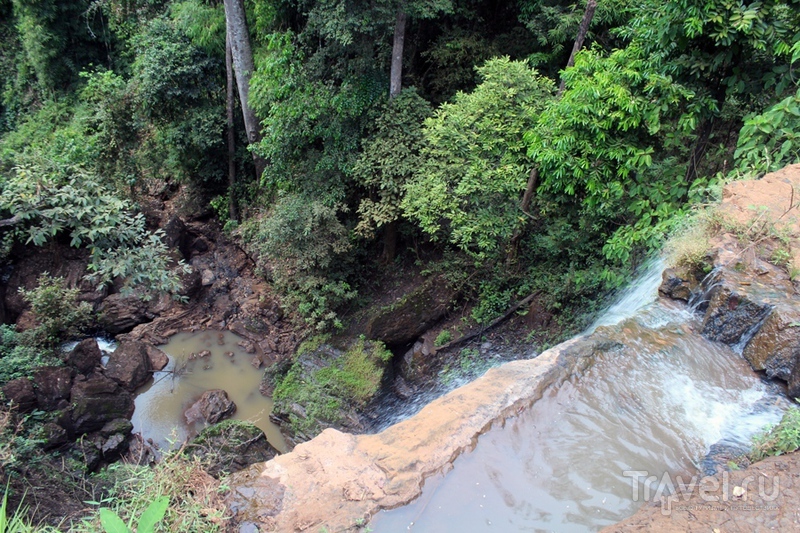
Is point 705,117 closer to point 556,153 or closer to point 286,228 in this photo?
point 556,153

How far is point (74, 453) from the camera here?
7625mm

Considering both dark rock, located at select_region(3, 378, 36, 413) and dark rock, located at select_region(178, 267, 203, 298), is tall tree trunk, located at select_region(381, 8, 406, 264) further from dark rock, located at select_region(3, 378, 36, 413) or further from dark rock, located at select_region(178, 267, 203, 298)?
dark rock, located at select_region(3, 378, 36, 413)

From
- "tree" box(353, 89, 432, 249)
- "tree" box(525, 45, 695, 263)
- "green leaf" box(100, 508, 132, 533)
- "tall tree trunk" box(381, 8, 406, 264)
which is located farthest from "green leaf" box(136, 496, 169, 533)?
"tall tree trunk" box(381, 8, 406, 264)

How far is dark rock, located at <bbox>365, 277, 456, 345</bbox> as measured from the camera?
9688 millimetres

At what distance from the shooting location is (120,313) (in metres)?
10.9

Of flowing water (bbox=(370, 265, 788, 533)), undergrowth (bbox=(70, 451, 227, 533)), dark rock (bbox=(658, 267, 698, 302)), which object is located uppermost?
dark rock (bbox=(658, 267, 698, 302))

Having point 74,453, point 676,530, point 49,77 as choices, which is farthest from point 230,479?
point 49,77

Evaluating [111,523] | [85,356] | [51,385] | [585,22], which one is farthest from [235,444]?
[585,22]

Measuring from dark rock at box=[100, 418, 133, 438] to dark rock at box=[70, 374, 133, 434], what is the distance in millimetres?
113

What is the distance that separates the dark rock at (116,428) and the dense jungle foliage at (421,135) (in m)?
2.75

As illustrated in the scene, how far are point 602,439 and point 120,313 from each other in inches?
417

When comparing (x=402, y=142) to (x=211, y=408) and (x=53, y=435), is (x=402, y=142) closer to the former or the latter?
(x=211, y=408)

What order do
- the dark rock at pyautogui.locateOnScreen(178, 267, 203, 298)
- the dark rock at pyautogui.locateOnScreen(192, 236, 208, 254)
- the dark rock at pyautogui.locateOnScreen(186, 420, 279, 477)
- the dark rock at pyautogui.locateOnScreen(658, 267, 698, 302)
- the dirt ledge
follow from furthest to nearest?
the dark rock at pyautogui.locateOnScreen(192, 236, 208, 254) < the dark rock at pyautogui.locateOnScreen(178, 267, 203, 298) < the dark rock at pyautogui.locateOnScreen(186, 420, 279, 477) < the dark rock at pyautogui.locateOnScreen(658, 267, 698, 302) < the dirt ledge

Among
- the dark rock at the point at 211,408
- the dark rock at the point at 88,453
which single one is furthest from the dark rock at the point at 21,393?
the dark rock at the point at 211,408
